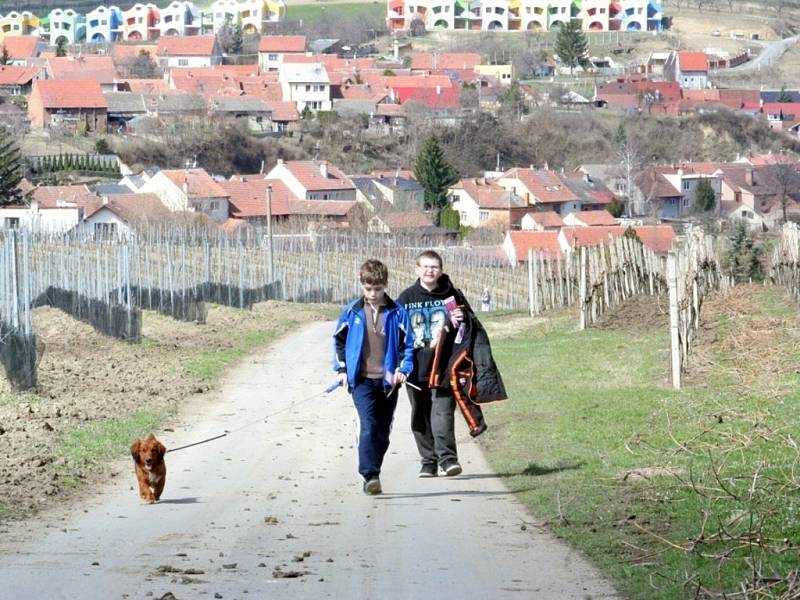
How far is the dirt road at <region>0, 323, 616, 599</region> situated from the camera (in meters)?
7.40

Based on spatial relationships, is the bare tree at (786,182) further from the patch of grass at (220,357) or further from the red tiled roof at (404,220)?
the patch of grass at (220,357)

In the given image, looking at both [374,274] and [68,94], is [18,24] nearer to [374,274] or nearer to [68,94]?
[68,94]

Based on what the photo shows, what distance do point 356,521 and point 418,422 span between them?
6.48 feet

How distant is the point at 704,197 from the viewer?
88.2m

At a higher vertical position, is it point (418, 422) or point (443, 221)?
point (418, 422)

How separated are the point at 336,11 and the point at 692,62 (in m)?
43.8

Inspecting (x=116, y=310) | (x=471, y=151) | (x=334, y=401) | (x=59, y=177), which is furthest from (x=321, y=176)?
(x=334, y=401)

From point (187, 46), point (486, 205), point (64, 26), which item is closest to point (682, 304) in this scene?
point (486, 205)

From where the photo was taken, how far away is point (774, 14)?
16388 centimetres

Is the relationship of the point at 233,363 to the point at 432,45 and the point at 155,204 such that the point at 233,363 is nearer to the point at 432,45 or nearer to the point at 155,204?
the point at 155,204

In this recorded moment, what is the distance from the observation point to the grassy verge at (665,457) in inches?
300

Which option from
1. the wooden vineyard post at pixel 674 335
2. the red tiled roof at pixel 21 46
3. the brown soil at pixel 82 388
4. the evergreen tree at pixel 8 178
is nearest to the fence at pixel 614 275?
the brown soil at pixel 82 388

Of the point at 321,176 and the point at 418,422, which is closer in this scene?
the point at 418,422

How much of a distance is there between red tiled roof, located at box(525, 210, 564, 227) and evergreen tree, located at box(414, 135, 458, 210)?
525 centimetres
